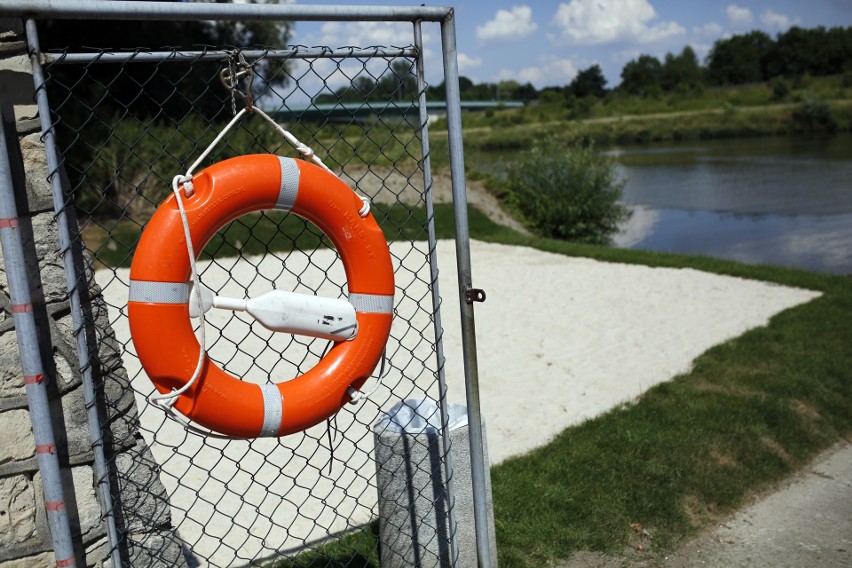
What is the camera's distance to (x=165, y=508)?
2.23 m

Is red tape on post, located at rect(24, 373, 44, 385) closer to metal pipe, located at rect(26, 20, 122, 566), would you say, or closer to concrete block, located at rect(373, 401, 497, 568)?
metal pipe, located at rect(26, 20, 122, 566)

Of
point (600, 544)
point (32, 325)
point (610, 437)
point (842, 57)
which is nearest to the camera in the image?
point (32, 325)

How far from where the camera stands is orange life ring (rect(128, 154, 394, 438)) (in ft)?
5.91

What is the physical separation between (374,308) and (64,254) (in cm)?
74

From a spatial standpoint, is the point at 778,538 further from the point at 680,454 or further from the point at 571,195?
the point at 571,195

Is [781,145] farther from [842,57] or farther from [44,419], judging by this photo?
[842,57]

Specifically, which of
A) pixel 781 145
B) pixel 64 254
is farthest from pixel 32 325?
pixel 781 145

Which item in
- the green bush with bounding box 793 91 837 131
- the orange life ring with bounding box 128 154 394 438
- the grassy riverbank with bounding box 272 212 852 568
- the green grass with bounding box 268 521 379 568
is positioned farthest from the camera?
the green bush with bounding box 793 91 837 131

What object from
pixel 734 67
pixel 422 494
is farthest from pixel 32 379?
pixel 734 67

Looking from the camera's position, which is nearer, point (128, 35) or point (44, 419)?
point (44, 419)

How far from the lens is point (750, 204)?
1764 cm

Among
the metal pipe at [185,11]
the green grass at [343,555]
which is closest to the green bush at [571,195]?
the green grass at [343,555]

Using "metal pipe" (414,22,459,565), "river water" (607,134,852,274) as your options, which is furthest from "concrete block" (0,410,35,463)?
"river water" (607,134,852,274)

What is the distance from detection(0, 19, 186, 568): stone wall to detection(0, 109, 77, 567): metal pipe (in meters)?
0.14
